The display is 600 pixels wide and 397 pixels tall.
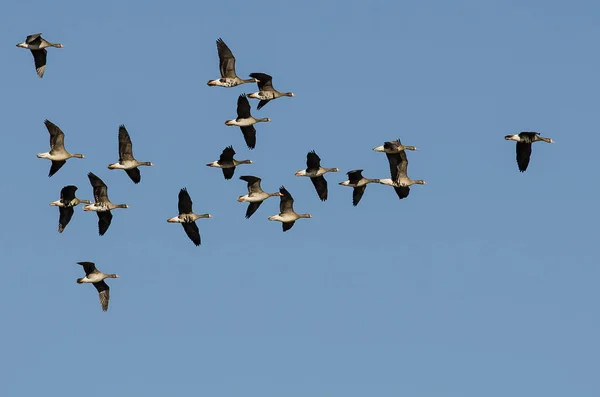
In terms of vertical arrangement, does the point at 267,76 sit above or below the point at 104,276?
above

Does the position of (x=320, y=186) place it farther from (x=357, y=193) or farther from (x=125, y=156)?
(x=125, y=156)

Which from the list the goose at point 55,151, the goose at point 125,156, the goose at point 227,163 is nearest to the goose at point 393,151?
the goose at point 227,163

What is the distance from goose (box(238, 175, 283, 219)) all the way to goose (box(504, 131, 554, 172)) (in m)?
12.0

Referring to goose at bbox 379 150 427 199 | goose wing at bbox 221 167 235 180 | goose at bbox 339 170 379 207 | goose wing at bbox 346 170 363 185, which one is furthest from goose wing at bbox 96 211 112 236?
goose at bbox 379 150 427 199

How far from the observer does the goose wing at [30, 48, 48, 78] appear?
288ft

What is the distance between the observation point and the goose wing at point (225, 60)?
85625 millimetres

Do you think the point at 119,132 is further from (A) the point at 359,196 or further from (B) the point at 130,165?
(A) the point at 359,196

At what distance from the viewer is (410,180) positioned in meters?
88.8

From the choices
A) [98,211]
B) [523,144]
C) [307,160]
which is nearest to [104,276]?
[98,211]

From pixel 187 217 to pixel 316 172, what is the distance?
596 cm

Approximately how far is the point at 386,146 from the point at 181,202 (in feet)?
29.8

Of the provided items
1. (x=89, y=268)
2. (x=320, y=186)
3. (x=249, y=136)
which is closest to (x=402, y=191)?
(x=320, y=186)

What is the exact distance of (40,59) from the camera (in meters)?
88.1

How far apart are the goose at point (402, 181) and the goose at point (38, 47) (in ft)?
50.5
